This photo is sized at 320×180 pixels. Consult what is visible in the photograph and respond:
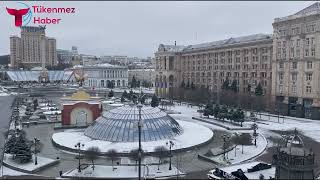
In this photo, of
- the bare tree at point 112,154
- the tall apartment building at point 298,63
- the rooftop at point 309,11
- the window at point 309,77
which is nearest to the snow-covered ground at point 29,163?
the bare tree at point 112,154

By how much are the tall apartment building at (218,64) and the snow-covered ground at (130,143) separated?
110ft

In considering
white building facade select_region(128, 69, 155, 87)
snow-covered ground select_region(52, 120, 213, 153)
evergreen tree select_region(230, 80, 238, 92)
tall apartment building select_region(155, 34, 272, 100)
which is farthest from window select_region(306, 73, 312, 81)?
white building facade select_region(128, 69, 155, 87)

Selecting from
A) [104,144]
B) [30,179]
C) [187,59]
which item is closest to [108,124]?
[104,144]

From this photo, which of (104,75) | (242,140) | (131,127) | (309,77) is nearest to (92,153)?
(131,127)

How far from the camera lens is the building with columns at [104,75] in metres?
137

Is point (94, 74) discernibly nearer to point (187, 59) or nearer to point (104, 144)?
point (187, 59)

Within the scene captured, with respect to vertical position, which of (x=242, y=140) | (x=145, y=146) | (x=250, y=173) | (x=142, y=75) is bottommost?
(x=250, y=173)

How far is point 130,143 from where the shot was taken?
3659cm

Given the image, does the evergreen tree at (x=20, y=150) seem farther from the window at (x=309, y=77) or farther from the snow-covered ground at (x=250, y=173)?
the window at (x=309, y=77)

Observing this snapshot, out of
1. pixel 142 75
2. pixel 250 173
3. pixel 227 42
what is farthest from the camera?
pixel 142 75

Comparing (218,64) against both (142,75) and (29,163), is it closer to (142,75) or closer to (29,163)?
(29,163)

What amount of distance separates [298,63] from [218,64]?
31.0 meters

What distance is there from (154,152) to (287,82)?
1478 inches

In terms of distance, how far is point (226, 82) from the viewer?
261 ft
